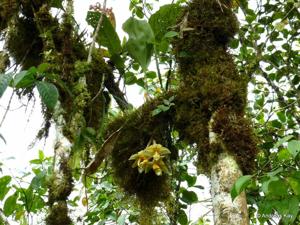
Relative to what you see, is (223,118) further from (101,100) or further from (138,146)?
(101,100)

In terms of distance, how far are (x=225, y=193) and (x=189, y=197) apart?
1119mm

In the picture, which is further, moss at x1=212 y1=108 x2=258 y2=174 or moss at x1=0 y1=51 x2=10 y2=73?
moss at x1=0 y1=51 x2=10 y2=73

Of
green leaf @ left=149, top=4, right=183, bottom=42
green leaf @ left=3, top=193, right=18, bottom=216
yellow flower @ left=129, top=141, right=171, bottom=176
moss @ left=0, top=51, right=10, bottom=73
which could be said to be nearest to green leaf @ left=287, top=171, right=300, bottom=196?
yellow flower @ left=129, top=141, right=171, bottom=176

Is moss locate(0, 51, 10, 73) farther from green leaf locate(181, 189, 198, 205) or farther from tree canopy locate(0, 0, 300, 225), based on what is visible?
green leaf locate(181, 189, 198, 205)

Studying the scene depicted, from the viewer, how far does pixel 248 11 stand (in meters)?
3.31

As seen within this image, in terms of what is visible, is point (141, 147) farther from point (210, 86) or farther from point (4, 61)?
point (4, 61)

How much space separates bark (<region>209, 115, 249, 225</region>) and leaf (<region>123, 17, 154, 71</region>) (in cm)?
73

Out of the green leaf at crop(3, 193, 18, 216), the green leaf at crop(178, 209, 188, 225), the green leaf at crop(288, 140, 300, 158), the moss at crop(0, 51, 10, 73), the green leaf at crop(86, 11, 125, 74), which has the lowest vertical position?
the green leaf at crop(288, 140, 300, 158)

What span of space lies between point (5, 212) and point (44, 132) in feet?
1.40

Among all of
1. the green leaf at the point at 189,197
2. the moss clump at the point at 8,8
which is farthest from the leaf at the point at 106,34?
the green leaf at the point at 189,197

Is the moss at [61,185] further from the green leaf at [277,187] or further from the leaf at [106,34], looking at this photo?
the leaf at [106,34]

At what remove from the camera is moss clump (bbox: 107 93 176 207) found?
87.4 inches

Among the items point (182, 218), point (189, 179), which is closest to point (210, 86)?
point (189, 179)

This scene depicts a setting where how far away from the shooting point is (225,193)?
1565 millimetres
